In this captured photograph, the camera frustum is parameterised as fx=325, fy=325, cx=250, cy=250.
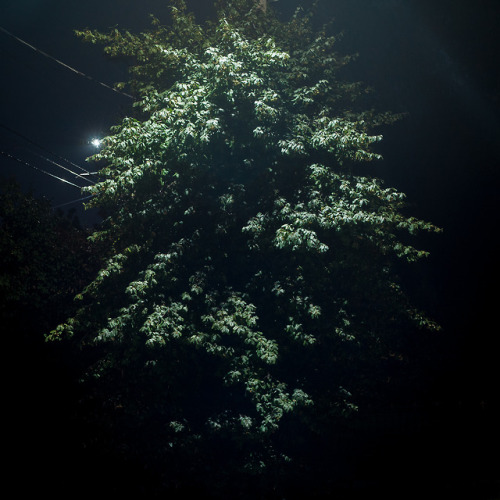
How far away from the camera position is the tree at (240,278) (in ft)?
20.8

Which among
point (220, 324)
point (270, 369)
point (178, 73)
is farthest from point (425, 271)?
point (178, 73)

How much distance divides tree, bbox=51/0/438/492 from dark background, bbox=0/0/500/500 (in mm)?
1779

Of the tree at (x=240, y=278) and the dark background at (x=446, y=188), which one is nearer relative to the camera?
the tree at (x=240, y=278)

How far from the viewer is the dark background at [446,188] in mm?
7676

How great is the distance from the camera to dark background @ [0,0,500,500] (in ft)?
25.2

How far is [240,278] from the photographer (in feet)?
24.2

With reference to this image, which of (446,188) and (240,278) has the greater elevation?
(446,188)

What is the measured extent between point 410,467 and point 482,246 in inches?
234

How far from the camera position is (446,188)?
31.6 feet

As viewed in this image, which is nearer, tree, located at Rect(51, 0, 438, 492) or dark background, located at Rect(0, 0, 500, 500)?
tree, located at Rect(51, 0, 438, 492)

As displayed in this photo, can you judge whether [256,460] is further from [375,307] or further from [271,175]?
[271,175]

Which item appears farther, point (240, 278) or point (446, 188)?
point (446, 188)

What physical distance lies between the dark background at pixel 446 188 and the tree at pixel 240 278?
178 centimetres

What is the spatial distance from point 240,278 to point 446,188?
6.91 metres
